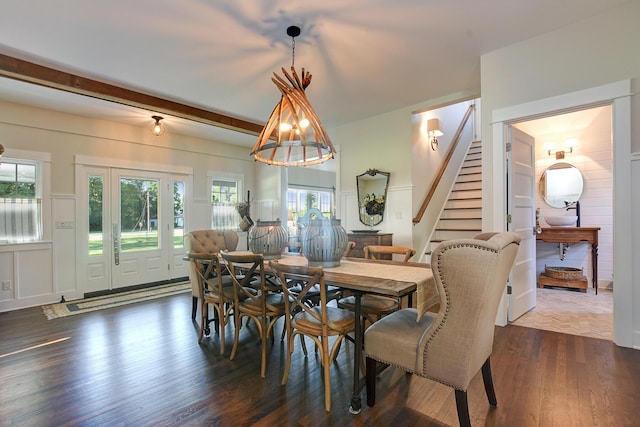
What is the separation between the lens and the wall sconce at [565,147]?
4.56 meters

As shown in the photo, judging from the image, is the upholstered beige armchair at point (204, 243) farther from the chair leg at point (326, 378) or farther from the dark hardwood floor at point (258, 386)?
the chair leg at point (326, 378)

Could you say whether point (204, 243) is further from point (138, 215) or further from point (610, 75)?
point (610, 75)

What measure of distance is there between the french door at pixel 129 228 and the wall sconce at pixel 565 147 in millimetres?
6277

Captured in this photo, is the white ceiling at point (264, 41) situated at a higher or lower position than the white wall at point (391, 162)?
higher

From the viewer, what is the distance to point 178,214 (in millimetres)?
5570

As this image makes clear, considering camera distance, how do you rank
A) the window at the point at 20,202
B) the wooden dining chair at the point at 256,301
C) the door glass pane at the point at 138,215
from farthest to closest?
1. the door glass pane at the point at 138,215
2. the window at the point at 20,202
3. the wooden dining chair at the point at 256,301

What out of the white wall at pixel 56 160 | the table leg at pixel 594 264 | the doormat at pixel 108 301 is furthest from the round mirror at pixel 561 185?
the white wall at pixel 56 160

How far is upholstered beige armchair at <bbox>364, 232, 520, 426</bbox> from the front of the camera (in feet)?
4.47

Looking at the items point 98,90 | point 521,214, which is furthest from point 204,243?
point 521,214

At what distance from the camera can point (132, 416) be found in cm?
175

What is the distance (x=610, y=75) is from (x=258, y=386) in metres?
3.73

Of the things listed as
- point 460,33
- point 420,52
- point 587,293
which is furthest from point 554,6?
point 587,293

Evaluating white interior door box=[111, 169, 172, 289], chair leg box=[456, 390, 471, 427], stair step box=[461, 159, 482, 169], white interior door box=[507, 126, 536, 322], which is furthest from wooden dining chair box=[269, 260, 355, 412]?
stair step box=[461, 159, 482, 169]

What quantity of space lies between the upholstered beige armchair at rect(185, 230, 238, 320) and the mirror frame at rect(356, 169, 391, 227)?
2.08m
